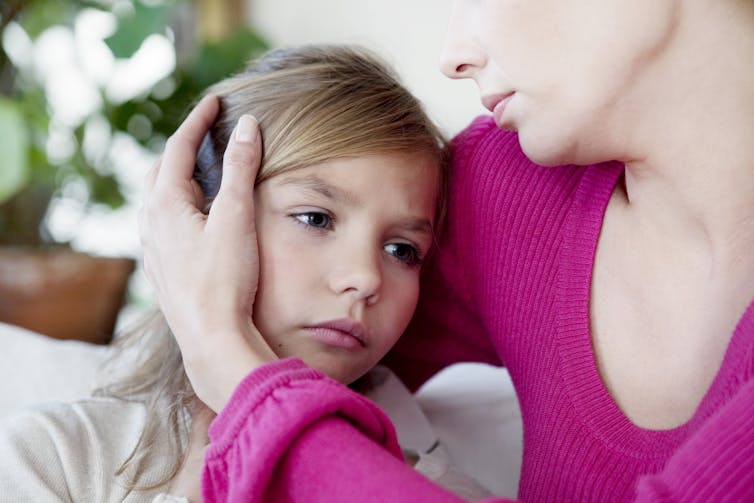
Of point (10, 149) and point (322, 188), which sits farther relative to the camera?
point (10, 149)

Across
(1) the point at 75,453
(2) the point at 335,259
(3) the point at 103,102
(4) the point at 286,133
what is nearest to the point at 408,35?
(3) the point at 103,102

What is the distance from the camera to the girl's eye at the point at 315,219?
3.54ft

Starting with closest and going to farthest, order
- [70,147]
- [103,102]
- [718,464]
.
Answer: [718,464], [103,102], [70,147]

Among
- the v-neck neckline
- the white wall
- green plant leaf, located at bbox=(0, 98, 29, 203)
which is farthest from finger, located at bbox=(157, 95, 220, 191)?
green plant leaf, located at bbox=(0, 98, 29, 203)

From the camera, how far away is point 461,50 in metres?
1.01

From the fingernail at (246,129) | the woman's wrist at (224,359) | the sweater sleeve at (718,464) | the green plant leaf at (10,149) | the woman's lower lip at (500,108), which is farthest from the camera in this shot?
the green plant leaf at (10,149)

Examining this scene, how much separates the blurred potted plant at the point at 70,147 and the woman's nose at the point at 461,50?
4.46 feet

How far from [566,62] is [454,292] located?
47 centimetres

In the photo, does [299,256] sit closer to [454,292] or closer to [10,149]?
[454,292]

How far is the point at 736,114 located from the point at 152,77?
253 centimetres

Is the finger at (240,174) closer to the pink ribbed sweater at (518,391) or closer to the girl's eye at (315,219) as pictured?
the girl's eye at (315,219)

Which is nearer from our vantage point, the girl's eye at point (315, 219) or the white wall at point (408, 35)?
the girl's eye at point (315, 219)

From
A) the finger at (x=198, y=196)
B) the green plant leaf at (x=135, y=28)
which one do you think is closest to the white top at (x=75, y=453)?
the finger at (x=198, y=196)

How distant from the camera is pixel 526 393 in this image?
1.16m
